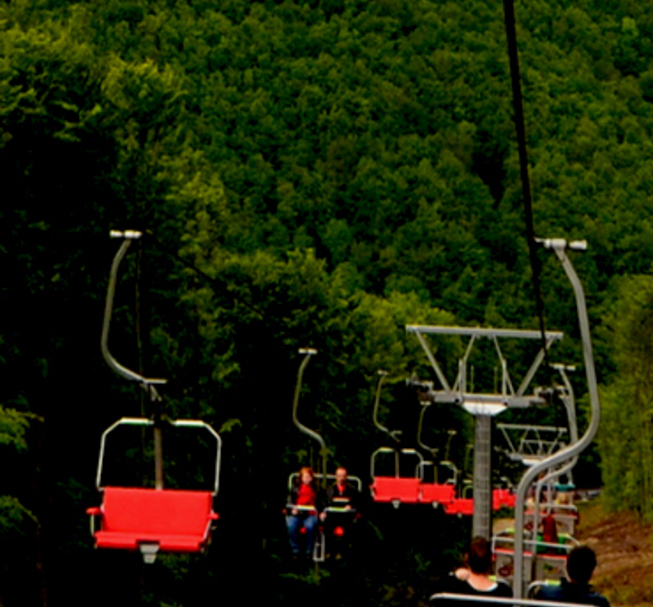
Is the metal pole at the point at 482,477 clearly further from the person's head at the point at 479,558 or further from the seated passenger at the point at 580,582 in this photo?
the seated passenger at the point at 580,582

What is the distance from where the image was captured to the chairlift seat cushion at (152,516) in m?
16.8

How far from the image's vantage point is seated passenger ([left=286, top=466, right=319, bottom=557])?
1128 inches

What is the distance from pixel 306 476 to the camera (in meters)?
28.3

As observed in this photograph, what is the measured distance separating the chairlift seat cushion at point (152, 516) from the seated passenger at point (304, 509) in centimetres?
1108

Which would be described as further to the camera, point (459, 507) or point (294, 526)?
point (459, 507)

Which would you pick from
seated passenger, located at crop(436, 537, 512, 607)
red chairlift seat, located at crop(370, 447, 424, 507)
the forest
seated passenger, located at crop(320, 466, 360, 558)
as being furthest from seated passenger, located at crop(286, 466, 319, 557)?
seated passenger, located at crop(436, 537, 512, 607)

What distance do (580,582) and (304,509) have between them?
718 inches

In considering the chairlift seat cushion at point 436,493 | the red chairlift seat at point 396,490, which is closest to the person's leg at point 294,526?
the red chairlift seat at point 396,490

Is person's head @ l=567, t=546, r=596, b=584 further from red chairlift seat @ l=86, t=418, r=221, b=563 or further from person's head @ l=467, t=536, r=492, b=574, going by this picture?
red chairlift seat @ l=86, t=418, r=221, b=563

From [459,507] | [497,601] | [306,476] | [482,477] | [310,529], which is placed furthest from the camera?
[459,507]

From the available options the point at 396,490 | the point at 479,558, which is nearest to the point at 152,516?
the point at 479,558

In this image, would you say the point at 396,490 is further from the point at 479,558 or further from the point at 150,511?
the point at 479,558

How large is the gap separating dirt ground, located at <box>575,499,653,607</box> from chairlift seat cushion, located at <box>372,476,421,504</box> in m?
17.3

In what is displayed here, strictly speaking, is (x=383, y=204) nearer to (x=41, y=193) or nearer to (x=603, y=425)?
(x=603, y=425)
